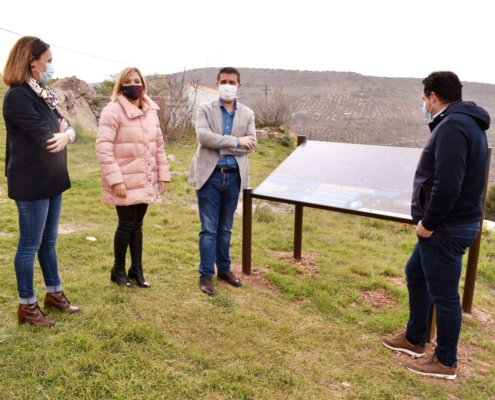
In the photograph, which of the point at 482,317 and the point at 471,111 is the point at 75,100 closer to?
the point at 482,317

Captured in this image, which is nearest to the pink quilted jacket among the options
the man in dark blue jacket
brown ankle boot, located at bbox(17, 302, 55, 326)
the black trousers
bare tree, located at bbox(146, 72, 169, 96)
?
the black trousers

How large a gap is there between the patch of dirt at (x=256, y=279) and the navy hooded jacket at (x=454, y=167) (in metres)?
1.91

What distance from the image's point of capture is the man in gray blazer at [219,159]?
3.84 m

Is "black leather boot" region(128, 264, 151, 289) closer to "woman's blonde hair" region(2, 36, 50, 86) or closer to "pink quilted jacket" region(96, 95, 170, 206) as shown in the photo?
"pink quilted jacket" region(96, 95, 170, 206)

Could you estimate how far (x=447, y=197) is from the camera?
2.57 meters

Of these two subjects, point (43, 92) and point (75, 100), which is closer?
point (43, 92)

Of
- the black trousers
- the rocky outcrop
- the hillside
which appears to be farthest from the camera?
the hillside

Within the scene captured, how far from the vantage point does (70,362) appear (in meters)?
2.63

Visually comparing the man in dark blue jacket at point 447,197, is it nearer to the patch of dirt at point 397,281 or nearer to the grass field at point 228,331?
the grass field at point 228,331

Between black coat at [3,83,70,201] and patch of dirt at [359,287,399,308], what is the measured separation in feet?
9.55

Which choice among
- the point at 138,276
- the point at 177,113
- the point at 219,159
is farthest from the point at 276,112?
the point at 138,276

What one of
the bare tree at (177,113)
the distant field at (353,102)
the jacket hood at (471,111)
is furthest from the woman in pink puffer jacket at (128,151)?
the distant field at (353,102)

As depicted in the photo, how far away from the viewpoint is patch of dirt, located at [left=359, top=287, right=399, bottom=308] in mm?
4133

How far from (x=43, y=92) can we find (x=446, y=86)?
2.48 m
